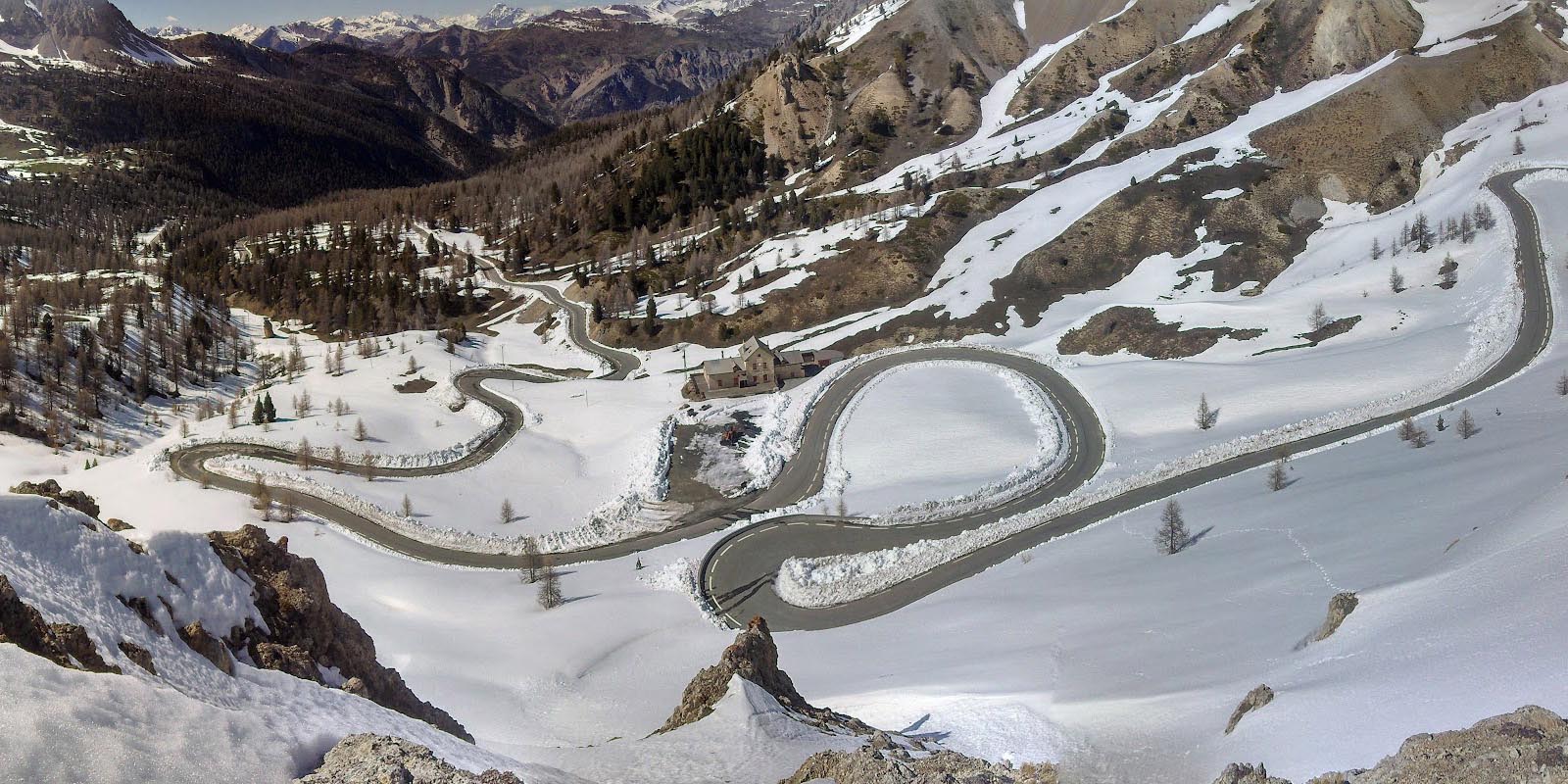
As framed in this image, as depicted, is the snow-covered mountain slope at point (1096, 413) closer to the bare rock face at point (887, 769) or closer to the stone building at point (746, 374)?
the bare rock face at point (887, 769)

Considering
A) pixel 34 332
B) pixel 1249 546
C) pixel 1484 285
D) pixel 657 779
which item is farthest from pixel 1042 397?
pixel 34 332

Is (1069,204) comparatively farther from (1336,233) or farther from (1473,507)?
(1473,507)

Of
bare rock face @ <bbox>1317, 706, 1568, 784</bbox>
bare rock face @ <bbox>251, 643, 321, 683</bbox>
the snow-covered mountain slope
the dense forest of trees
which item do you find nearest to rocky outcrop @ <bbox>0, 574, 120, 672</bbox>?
the snow-covered mountain slope

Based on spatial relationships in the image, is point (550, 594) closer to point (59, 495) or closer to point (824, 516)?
point (824, 516)

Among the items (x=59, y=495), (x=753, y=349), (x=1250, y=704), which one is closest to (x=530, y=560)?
(x=59, y=495)

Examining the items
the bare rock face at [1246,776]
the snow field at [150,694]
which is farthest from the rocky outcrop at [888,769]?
the snow field at [150,694]

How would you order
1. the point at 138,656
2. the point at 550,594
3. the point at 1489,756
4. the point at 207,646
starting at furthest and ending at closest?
the point at 550,594 < the point at 207,646 < the point at 1489,756 < the point at 138,656
